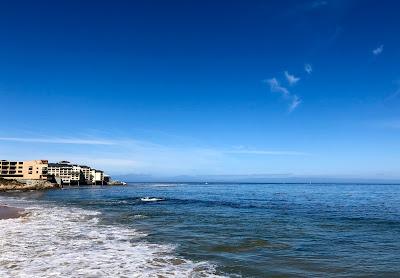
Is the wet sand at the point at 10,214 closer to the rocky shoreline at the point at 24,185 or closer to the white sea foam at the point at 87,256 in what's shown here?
the white sea foam at the point at 87,256

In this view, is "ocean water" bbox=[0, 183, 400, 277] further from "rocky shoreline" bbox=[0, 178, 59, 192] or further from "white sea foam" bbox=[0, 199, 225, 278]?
"rocky shoreline" bbox=[0, 178, 59, 192]

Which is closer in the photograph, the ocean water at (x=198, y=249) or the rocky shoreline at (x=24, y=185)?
the ocean water at (x=198, y=249)

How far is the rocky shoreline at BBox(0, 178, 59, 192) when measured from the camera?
13819 cm

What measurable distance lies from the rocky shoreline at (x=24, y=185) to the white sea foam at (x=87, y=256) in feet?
400

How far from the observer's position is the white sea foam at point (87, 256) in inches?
623

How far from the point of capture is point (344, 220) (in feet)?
122

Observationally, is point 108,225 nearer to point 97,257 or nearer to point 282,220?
point 97,257

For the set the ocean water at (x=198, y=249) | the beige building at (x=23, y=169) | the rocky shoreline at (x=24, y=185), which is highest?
the beige building at (x=23, y=169)

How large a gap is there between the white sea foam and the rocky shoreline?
400 ft

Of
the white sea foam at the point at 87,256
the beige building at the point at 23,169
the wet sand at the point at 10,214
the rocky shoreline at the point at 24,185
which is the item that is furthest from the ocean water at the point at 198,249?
the beige building at the point at 23,169

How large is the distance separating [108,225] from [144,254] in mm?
13779

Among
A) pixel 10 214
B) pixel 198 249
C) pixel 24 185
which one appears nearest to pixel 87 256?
pixel 198 249

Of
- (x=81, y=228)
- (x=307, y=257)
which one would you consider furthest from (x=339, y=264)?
(x=81, y=228)

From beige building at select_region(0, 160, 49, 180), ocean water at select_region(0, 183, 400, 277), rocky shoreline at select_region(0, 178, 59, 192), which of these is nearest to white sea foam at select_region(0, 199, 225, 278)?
ocean water at select_region(0, 183, 400, 277)
